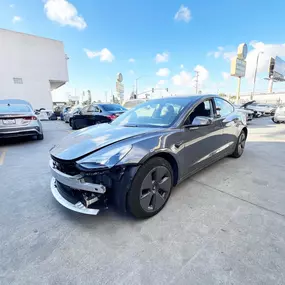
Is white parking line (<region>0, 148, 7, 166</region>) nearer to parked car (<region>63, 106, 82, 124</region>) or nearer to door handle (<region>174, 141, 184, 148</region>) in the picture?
door handle (<region>174, 141, 184, 148</region>)

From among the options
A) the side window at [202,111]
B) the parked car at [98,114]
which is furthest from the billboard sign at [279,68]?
the side window at [202,111]

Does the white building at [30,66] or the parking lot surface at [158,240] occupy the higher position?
the white building at [30,66]

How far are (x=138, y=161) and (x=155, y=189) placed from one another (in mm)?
478

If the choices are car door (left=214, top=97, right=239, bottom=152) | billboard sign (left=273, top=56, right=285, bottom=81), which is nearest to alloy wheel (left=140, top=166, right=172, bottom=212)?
car door (left=214, top=97, right=239, bottom=152)

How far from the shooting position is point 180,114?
263cm

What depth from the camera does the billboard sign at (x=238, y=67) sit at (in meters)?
21.5

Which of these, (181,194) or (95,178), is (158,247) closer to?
(95,178)

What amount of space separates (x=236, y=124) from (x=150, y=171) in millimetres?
2808

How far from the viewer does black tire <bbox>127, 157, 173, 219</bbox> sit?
1.89 m

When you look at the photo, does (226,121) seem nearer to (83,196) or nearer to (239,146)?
(239,146)

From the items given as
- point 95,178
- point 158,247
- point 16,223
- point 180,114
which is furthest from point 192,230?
point 16,223

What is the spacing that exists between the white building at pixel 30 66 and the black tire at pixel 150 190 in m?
28.3

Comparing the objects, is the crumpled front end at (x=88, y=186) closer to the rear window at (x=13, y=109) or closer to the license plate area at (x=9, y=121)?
the license plate area at (x=9, y=121)

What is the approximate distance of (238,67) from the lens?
856 inches
